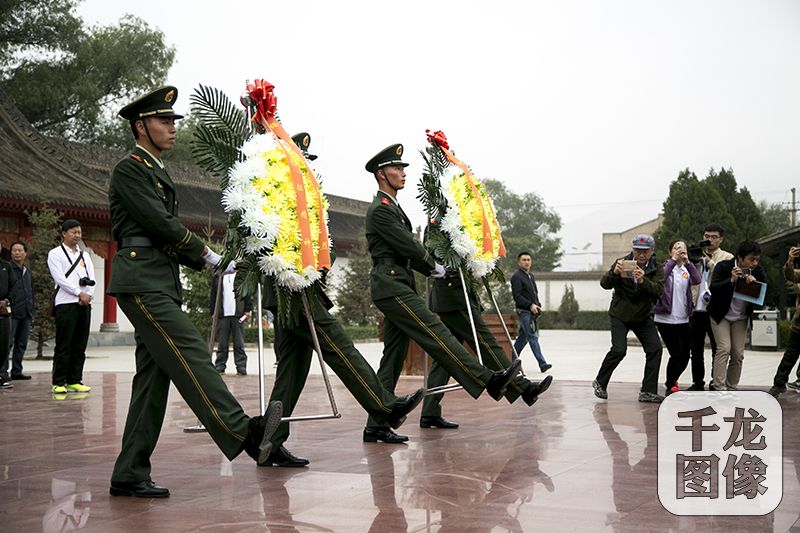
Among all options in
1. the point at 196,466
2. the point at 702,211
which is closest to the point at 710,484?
the point at 196,466

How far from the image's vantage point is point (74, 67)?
36281mm

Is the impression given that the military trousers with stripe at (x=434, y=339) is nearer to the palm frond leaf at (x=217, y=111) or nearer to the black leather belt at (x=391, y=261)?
the black leather belt at (x=391, y=261)

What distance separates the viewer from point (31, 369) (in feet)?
52.9

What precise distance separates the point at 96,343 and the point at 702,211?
22.3m

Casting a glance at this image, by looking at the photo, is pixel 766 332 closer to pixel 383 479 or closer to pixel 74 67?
pixel 383 479

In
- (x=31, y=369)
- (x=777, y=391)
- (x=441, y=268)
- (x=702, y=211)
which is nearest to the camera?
(x=441, y=268)

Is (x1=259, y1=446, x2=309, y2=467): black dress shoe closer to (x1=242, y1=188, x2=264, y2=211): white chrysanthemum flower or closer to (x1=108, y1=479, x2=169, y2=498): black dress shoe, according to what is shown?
(x1=108, y1=479, x2=169, y2=498): black dress shoe

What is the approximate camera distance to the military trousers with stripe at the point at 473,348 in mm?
7762

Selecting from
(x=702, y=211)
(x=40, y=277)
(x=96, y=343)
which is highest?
(x=702, y=211)

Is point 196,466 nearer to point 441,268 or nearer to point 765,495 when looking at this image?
point 441,268

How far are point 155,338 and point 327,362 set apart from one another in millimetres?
1390

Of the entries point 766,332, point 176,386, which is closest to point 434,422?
point 176,386

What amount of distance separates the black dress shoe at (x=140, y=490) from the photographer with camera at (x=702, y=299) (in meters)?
6.68

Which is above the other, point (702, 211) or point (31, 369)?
point (702, 211)
